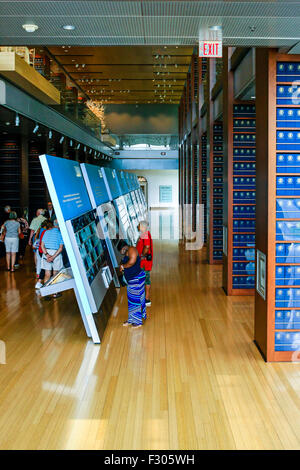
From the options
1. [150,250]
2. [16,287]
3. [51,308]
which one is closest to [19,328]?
[51,308]

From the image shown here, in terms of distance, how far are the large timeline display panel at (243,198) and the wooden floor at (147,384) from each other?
99 centimetres

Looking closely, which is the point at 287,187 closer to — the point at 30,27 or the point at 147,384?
the point at 147,384

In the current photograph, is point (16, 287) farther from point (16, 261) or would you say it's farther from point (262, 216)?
point (262, 216)

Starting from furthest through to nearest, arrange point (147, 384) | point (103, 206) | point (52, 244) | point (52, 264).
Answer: point (103, 206)
point (52, 264)
point (52, 244)
point (147, 384)

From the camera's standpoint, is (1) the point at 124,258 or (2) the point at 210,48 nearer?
(2) the point at 210,48

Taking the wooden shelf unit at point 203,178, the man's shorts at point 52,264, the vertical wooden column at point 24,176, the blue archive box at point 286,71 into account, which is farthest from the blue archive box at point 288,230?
the vertical wooden column at point 24,176

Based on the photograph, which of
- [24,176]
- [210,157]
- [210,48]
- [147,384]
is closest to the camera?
[210,48]

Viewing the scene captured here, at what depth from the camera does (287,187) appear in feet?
16.0

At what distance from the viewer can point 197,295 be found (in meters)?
8.03

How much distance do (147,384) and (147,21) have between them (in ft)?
10.5

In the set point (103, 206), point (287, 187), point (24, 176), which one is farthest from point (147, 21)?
point (24, 176)

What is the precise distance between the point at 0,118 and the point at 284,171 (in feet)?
24.3

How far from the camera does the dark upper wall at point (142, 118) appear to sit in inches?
1192

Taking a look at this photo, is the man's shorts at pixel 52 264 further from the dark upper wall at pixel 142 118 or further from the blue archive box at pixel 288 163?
the dark upper wall at pixel 142 118
